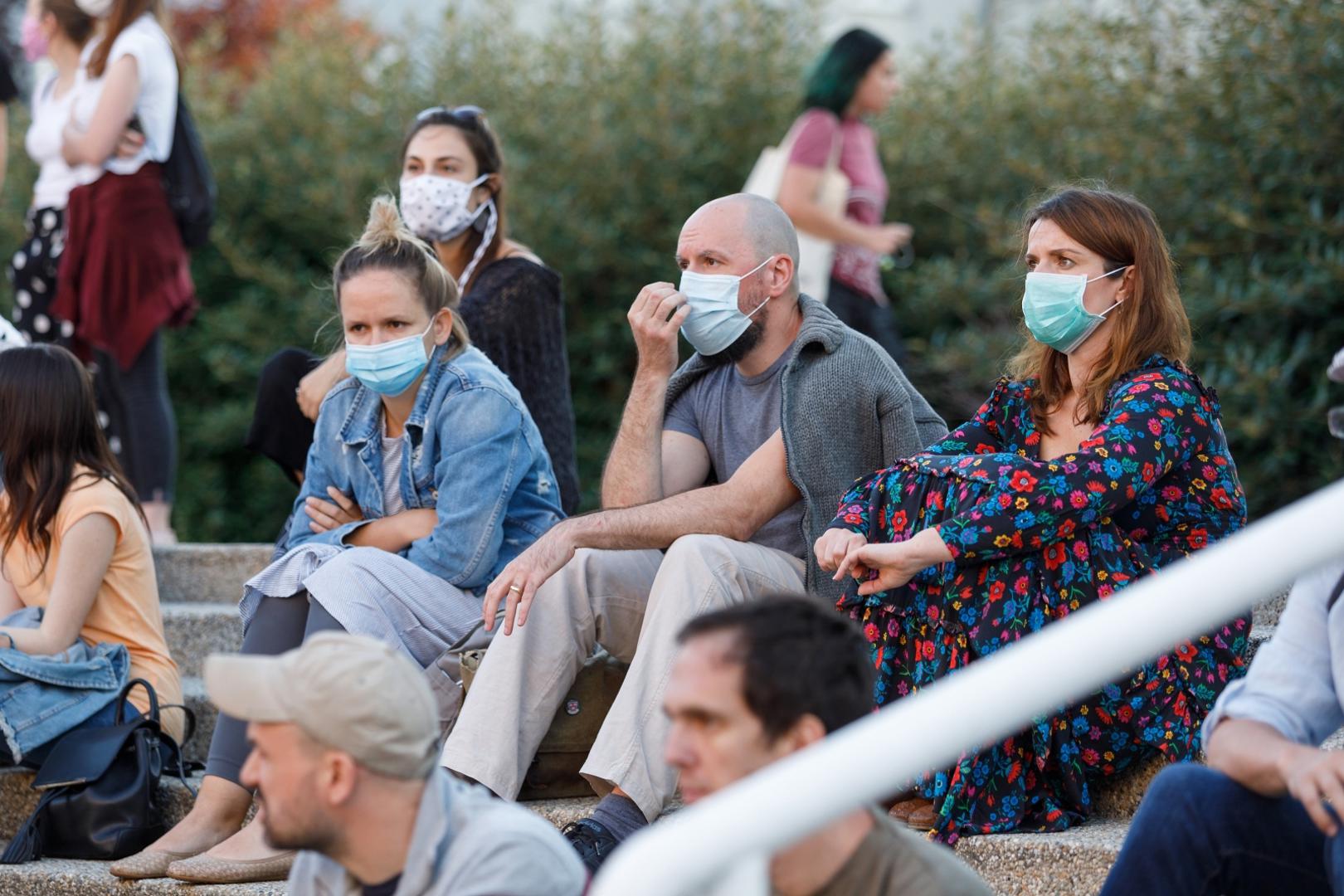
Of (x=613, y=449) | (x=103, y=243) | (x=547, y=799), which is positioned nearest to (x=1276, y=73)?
(x=613, y=449)

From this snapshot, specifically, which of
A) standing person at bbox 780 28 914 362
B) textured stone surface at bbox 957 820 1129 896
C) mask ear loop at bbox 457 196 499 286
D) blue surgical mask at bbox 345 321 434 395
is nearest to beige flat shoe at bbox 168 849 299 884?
blue surgical mask at bbox 345 321 434 395

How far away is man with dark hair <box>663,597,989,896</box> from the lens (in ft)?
7.52

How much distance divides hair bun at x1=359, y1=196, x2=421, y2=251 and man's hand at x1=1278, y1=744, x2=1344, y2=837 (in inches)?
105

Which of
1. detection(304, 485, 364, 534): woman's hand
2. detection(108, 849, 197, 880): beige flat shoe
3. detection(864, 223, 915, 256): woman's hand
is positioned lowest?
detection(108, 849, 197, 880): beige flat shoe

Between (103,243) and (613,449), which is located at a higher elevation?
(103,243)

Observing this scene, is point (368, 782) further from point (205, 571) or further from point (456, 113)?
point (205, 571)

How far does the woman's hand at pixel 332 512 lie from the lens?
4.51m

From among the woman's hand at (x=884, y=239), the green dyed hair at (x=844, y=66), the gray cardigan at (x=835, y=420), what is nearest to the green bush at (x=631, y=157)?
the woman's hand at (x=884, y=239)

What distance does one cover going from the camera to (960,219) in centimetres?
768

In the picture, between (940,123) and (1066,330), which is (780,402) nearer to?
(1066,330)

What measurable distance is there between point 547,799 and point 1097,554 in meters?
1.43

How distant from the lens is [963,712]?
1.69m

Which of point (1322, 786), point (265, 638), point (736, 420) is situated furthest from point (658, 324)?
point (1322, 786)

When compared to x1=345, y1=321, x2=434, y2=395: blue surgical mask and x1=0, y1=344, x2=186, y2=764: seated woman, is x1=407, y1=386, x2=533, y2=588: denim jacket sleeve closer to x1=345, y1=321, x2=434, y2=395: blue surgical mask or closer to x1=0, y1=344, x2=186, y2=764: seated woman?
x1=345, y1=321, x2=434, y2=395: blue surgical mask
